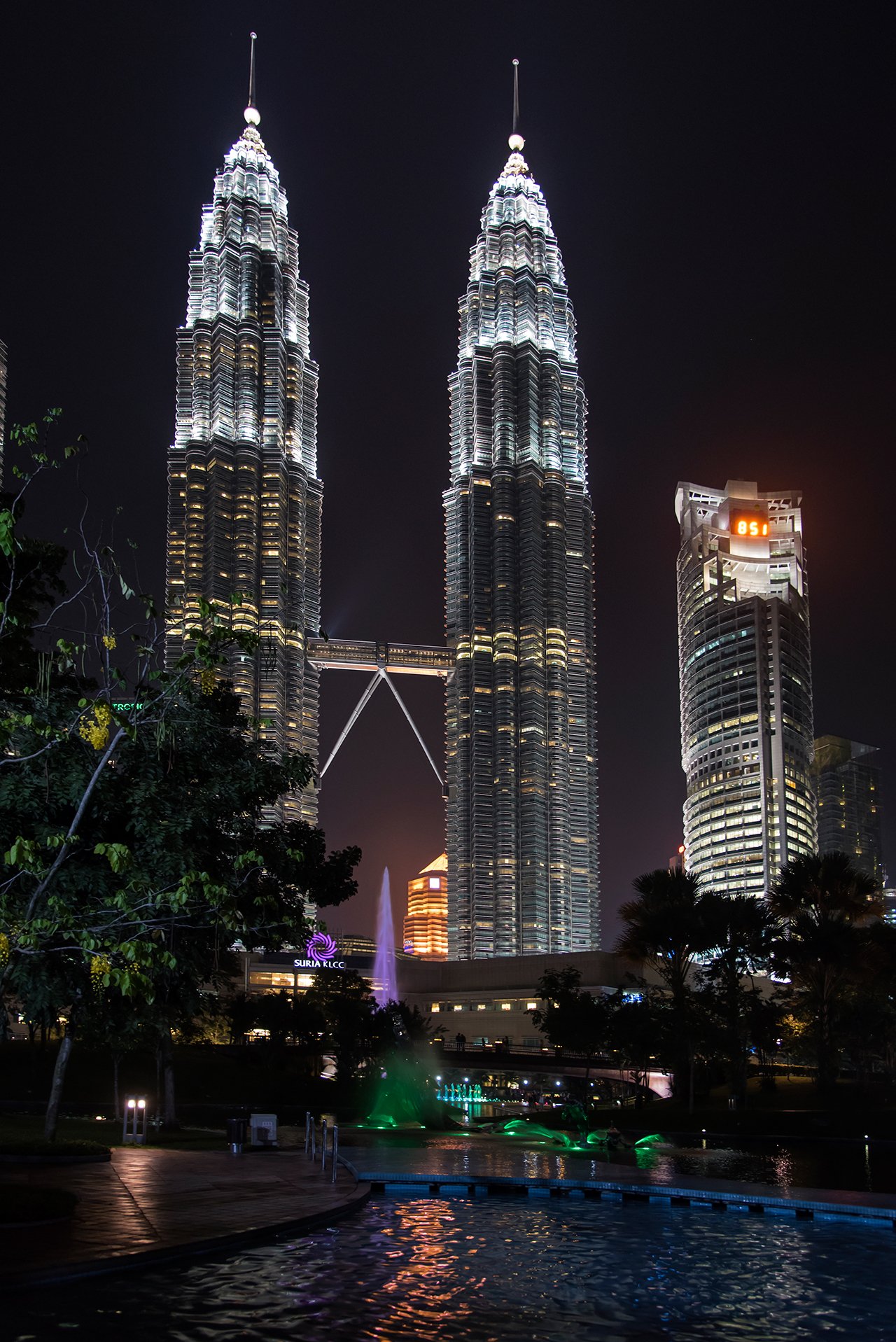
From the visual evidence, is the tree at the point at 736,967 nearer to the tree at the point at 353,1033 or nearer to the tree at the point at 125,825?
the tree at the point at 353,1033

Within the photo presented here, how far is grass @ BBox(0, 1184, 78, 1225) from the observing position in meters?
19.9

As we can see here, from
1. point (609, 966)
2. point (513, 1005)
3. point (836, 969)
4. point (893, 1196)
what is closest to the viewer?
point (893, 1196)

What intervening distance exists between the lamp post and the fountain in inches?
4075

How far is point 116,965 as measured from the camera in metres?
21.6

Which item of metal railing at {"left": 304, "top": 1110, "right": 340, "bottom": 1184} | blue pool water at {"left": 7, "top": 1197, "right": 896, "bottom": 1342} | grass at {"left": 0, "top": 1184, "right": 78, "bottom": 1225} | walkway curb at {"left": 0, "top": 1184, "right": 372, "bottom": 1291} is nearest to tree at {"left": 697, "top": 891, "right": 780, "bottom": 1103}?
metal railing at {"left": 304, "top": 1110, "right": 340, "bottom": 1184}

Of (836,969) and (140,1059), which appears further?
(140,1059)

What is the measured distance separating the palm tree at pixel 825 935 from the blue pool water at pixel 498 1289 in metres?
37.2

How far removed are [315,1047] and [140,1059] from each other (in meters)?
13.9

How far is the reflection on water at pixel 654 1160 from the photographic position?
110 feet

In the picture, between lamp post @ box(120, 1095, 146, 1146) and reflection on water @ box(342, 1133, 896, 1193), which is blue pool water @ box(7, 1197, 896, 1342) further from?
lamp post @ box(120, 1095, 146, 1146)

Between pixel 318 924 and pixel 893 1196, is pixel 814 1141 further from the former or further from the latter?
pixel 318 924

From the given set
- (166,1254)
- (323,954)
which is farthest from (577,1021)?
(323,954)

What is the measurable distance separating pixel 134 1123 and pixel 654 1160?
17.0 meters

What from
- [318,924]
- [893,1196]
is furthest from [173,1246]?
[893,1196]
